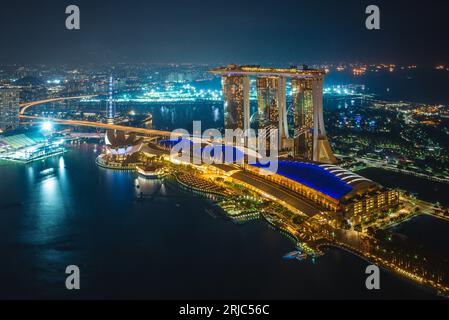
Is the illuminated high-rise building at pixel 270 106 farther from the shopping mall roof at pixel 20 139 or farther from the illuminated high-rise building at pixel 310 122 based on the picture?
the shopping mall roof at pixel 20 139

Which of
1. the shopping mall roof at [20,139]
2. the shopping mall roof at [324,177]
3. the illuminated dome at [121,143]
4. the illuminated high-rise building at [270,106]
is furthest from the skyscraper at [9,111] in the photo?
the shopping mall roof at [324,177]

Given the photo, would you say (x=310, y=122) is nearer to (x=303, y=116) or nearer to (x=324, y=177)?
(x=303, y=116)

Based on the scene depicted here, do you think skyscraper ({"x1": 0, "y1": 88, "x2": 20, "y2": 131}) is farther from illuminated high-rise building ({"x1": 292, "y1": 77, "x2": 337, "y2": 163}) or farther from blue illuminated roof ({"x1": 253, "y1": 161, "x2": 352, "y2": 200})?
blue illuminated roof ({"x1": 253, "y1": 161, "x2": 352, "y2": 200})

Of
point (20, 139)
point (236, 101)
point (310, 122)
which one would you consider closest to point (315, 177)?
point (310, 122)

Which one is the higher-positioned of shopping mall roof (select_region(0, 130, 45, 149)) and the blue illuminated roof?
shopping mall roof (select_region(0, 130, 45, 149))

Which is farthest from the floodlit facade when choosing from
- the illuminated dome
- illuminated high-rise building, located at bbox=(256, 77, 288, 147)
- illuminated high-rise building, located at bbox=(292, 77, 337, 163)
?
the illuminated dome

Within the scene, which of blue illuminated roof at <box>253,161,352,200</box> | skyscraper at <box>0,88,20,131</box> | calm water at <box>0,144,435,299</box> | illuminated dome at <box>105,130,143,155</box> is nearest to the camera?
calm water at <box>0,144,435,299</box>

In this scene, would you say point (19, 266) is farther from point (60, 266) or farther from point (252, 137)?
point (252, 137)
